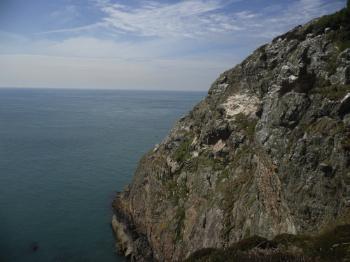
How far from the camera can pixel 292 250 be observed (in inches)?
801

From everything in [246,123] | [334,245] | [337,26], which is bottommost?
[334,245]

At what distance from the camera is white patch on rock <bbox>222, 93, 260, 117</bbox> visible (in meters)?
50.8

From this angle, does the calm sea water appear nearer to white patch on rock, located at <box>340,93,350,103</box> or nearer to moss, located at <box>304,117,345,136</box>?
moss, located at <box>304,117,345,136</box>

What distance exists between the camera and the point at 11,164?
95.8 metres

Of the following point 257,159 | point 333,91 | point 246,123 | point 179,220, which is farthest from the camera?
point 179,220

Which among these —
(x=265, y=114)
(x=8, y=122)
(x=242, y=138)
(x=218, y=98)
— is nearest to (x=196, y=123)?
(x=218, y=98)

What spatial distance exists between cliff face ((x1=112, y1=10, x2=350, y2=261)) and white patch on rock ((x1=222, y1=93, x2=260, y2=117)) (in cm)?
17

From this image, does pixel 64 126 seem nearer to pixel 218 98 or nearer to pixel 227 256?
pixel 218 98

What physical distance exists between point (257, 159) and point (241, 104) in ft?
49.9

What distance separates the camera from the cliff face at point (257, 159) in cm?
2952

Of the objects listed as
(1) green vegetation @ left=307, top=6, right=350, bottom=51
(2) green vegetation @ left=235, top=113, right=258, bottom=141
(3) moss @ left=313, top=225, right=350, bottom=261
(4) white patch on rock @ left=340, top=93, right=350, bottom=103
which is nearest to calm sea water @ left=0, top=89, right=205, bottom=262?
(2) green vegetation @ left=235, top=113, right=258, bottom=141

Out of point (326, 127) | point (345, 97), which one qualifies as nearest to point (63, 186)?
point (326, 127)

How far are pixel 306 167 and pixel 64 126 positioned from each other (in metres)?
145

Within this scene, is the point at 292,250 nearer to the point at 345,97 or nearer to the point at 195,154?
the point at 345,97
